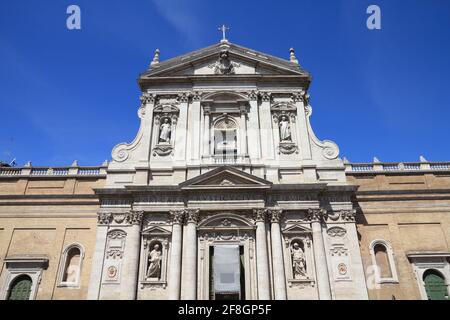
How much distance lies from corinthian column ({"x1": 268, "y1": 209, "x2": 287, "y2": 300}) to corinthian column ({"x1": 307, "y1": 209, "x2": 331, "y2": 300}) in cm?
161

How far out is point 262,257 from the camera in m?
18.2

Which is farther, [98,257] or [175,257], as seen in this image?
[98,257]

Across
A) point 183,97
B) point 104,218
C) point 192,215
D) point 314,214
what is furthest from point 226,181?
point 104,218

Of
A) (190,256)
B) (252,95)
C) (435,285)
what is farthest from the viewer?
(252,95)

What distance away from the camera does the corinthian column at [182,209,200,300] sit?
17.6 m

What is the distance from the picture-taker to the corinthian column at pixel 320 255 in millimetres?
17828

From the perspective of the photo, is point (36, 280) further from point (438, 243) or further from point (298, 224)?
point (438, 243)

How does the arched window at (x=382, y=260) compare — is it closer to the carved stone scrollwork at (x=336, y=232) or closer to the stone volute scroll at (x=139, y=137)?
the carved stone scrollwork at (x=336, y=232)

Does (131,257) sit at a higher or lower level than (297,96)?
lower

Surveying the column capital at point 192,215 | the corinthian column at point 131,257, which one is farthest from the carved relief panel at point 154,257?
the column capital at point 192,215

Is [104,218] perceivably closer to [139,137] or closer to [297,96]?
[139,137]

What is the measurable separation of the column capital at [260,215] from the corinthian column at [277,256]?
0.32 m

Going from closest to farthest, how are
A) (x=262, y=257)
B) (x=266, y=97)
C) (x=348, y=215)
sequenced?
(x=262, y=257) → (x=348, y=215) → (x=266, y=97)

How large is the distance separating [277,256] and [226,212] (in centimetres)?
324
